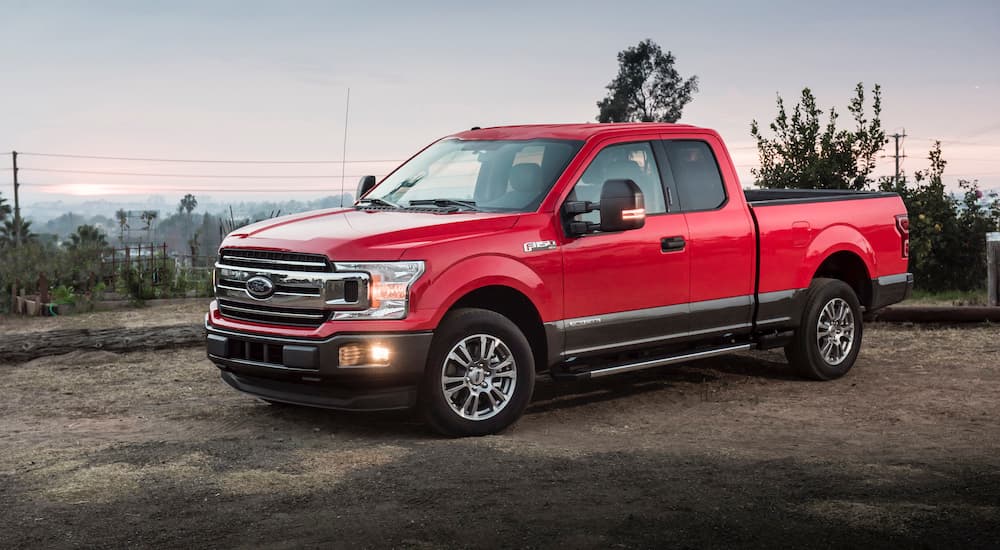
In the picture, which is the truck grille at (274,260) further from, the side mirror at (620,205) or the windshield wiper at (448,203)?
the side mirror at (620,205)

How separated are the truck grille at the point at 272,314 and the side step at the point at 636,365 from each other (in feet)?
6.03

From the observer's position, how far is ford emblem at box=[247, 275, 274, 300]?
782cm

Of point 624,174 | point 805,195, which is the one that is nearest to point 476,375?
point 624,174

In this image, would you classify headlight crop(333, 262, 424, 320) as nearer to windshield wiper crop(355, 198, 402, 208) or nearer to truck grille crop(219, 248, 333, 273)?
truck grille crop(219, 248, 333, 273)

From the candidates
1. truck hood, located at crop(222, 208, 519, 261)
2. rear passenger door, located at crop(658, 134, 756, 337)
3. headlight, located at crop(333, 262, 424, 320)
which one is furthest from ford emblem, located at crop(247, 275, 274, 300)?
rear passenger door, located at crop(658, 134, 756, 337)

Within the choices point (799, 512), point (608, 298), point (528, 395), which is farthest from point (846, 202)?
point (799, 512)

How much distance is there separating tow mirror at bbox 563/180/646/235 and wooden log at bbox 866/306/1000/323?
6635mm

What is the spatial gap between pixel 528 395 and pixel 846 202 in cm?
403

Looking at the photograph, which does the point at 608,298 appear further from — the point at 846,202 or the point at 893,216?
the point at 893,216

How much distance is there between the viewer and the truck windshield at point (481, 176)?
333 inches

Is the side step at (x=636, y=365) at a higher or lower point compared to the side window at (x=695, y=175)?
lower

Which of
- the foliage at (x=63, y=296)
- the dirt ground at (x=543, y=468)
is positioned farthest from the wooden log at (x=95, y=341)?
the foliage at (x=63, y=296)

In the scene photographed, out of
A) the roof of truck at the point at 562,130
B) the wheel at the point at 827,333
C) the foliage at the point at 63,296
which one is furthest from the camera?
the foliage at the point at 63,296

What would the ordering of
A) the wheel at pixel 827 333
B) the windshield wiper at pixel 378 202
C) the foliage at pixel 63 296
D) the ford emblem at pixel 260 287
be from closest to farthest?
the ford emblem at pixel 260 287 → the windshield wiper at pixel 378 202 → the wheel at pixel 827 333 → the foliage at pixel 63 296
